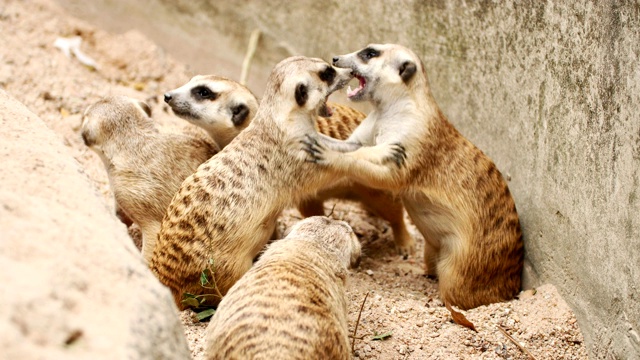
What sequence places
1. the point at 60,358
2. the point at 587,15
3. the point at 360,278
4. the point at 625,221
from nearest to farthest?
the point at 60,358, the point at 625,221, the point at 587,15, the point at 360,278

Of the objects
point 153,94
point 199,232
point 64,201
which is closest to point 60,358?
point 64,201

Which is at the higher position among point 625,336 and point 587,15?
point 587,15

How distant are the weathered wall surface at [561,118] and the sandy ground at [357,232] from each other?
20cm

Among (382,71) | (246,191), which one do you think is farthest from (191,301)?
(382,71)

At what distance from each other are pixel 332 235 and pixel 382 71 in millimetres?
982

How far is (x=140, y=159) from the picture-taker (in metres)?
3.84

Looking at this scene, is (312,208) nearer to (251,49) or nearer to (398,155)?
(398,155)

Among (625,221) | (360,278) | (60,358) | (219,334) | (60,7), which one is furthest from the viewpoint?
(60,7)

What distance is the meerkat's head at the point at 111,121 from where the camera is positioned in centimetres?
386

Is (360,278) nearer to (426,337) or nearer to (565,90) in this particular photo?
(426,337)

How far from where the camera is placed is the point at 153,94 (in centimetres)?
549

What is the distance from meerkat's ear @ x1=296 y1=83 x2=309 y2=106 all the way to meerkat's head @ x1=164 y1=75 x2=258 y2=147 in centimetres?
47

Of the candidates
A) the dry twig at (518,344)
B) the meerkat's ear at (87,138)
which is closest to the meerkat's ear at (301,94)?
the meerkat's ear at (87,138)

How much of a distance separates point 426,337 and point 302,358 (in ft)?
3.54
